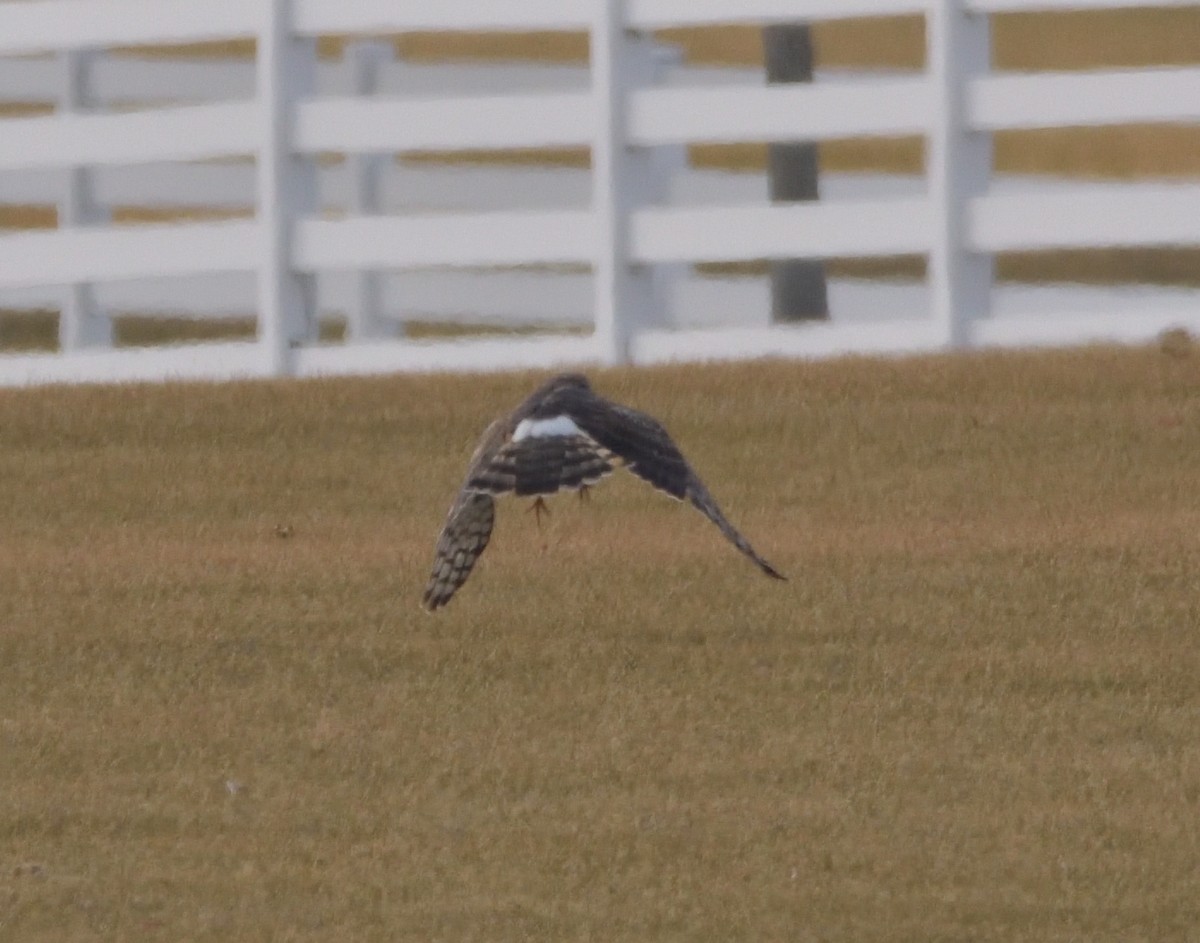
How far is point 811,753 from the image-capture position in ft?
26.3

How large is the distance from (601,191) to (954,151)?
1.34 meters

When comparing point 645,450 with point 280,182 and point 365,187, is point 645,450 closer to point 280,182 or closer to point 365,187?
point 280,182

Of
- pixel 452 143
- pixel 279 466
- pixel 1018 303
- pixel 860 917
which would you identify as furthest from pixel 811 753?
pixel 1018 303

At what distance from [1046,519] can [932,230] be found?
2218mm

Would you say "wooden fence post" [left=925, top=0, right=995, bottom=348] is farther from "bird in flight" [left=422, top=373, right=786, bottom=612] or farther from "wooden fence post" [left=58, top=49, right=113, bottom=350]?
"bird in flight" [left=422, top=373, right=786, bottom=612]

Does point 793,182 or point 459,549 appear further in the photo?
point 793,182

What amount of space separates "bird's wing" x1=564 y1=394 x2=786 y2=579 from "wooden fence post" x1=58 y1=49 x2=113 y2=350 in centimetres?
667

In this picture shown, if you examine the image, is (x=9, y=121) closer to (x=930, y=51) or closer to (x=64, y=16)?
(x=64, y=16)

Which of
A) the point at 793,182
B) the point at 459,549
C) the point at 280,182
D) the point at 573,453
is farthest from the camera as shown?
the point at 793,182

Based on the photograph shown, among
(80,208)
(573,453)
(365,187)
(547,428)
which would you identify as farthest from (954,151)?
(573,453)

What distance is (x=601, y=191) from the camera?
12336 millimetres

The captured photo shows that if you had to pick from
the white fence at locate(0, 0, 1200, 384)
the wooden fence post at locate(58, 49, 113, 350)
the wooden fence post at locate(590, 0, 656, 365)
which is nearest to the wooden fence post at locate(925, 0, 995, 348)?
the white fence at locate(0, 0, 1200, 384)

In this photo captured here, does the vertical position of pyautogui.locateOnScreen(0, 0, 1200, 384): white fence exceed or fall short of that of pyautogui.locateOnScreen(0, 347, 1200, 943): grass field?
it exceeds it

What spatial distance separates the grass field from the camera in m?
7.21
